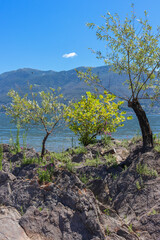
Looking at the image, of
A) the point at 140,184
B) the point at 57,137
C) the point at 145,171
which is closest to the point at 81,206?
the point at 140,184

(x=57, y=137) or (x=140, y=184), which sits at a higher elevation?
(x=140, y=184)

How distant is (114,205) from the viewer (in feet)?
23.8

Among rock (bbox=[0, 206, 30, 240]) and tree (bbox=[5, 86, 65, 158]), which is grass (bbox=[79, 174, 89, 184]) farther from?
tree (bbox=[5, 86, 65, 158])

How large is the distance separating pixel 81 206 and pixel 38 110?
7.27 meters

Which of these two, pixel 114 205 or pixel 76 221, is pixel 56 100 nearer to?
pixel 114 205

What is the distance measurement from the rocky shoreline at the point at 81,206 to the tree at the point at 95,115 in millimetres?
5783

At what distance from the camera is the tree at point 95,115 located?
13750 mm

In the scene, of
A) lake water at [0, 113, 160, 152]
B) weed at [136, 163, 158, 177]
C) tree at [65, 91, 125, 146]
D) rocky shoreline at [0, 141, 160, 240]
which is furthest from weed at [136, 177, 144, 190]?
tree at [65, 91, 125, 146]

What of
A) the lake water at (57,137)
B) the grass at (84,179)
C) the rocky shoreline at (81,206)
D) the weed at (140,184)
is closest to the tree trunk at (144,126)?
the rocky shoreline at (81,206)

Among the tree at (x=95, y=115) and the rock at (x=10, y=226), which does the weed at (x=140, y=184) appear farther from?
the tree at (x=95, y=115)

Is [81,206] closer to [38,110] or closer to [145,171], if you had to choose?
[145,171]

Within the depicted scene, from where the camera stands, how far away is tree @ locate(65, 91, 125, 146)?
1375 centimetres

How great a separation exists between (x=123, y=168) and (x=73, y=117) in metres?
6.24

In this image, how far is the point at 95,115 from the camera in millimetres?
14289
